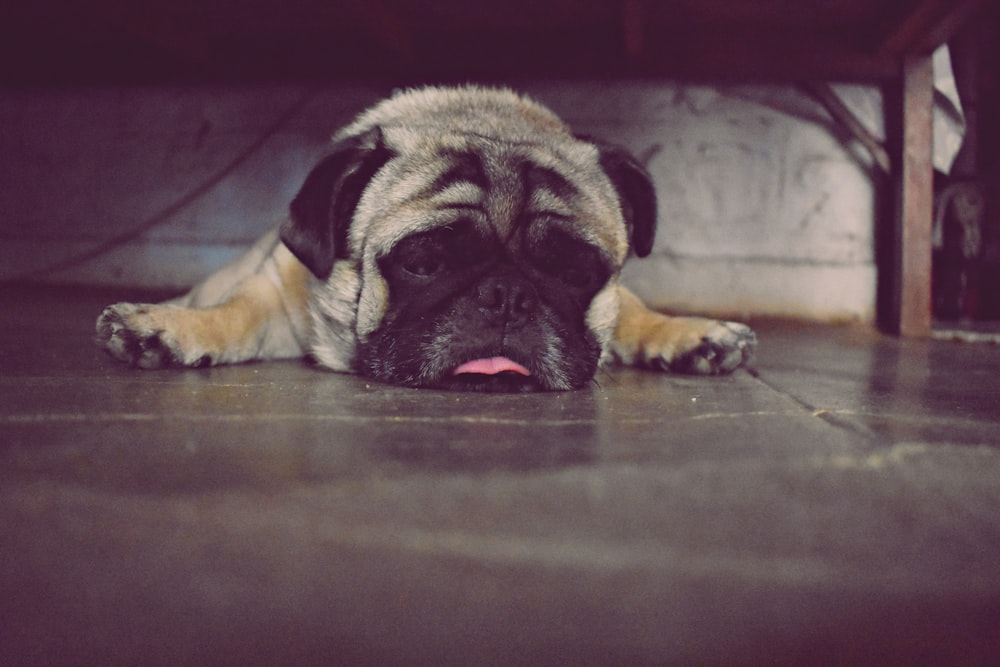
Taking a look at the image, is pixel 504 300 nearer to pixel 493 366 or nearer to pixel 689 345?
pixel 493 366

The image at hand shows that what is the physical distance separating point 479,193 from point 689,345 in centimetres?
62

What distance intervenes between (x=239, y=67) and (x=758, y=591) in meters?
3.43

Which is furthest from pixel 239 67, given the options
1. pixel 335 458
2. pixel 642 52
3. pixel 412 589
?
pixel 412 589

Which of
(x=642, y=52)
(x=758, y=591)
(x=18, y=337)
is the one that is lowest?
(x=758, y=591)

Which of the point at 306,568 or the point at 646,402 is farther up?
the point at 646,402

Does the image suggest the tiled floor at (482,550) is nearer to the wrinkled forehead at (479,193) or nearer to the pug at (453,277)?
the pug at (453,277)

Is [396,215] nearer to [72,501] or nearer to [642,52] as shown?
[72,501]

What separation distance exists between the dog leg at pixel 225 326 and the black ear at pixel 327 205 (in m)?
0.26

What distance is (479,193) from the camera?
1.49 meters

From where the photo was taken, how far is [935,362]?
1.99 m

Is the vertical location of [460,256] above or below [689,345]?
above

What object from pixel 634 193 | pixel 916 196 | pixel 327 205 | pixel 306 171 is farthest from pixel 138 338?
pixel 916 196

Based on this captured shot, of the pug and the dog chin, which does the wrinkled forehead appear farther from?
the dog chin

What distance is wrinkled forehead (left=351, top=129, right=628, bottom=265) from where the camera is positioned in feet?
4.85
